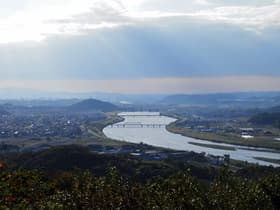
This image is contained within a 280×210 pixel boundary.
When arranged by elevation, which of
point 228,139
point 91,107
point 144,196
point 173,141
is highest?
point 144,196

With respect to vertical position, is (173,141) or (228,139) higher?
(228,139)

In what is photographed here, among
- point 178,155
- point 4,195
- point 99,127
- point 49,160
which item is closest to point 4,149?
point 49,160

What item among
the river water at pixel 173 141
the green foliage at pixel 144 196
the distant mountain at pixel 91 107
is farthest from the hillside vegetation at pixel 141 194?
the distant mountain at pixel 91 107

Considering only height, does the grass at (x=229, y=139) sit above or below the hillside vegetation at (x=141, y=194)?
below

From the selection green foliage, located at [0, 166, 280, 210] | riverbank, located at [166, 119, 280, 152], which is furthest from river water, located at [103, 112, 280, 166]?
green foliage, located at [0, 166, 280, 210]

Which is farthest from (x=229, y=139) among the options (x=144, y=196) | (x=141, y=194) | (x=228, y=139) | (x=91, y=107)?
(x=91, y=107)

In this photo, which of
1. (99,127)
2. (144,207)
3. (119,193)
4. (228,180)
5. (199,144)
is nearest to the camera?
(144,207)

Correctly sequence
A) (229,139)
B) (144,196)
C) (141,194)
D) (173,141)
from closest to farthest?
(144,196)
(141,194)
(173,141)
(229,139)

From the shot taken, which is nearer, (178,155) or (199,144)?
(178,155)

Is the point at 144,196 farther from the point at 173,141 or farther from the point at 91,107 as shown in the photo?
the point at 91,107

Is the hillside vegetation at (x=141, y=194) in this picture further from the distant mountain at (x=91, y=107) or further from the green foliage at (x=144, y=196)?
the distant mountain at (x=91, y=107)

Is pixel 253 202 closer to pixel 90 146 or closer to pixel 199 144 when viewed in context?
pixel 90 146
